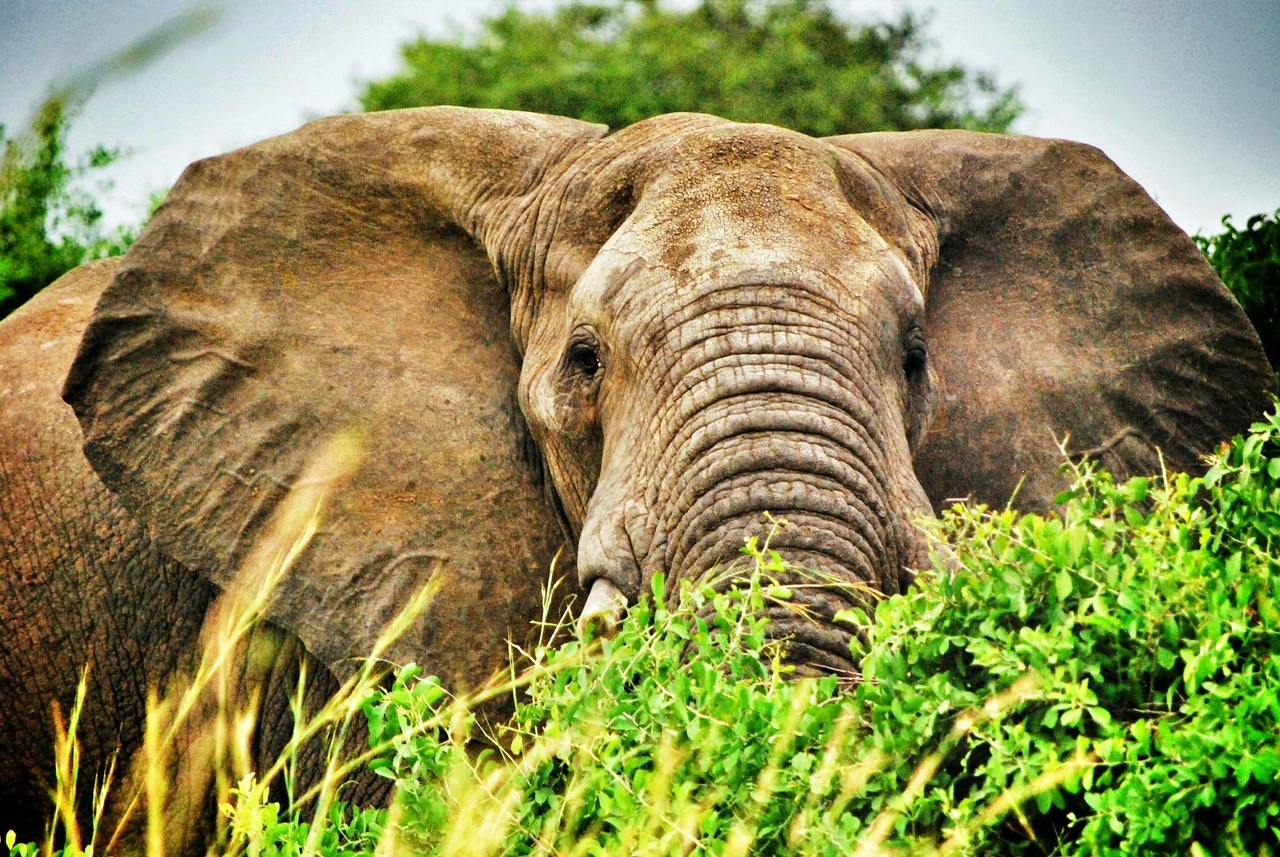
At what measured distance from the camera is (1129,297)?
15.7 feet

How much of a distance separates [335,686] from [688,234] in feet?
5.95

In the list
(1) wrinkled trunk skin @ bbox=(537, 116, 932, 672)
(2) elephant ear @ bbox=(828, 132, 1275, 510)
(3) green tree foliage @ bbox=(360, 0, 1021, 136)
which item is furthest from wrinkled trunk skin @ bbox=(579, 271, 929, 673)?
(3) green tree foliage @ bbox=(360, 0, 1021, 136)

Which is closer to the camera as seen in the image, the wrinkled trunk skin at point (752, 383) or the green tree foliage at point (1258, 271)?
the wrinkled trunk skin at point (752, 383)

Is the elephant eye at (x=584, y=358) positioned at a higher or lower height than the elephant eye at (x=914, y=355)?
lower

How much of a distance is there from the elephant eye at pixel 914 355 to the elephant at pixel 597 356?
0.5 inches

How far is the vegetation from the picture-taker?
215 centimetres

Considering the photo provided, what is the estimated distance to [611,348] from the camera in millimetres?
4066

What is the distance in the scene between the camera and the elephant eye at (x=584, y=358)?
4.17 metres

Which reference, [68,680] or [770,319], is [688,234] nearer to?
[770,319]

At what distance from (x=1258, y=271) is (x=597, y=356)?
3511mm

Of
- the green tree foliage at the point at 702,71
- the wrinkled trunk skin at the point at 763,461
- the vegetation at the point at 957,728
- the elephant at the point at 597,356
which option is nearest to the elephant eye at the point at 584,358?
the elephant at the point at 597,356

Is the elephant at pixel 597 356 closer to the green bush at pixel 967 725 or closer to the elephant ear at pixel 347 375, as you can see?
the elephant ear at pixel 347 375

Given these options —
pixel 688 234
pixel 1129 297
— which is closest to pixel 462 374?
pixel 688 234

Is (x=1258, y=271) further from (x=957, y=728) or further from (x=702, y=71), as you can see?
(x=702, y=71)
